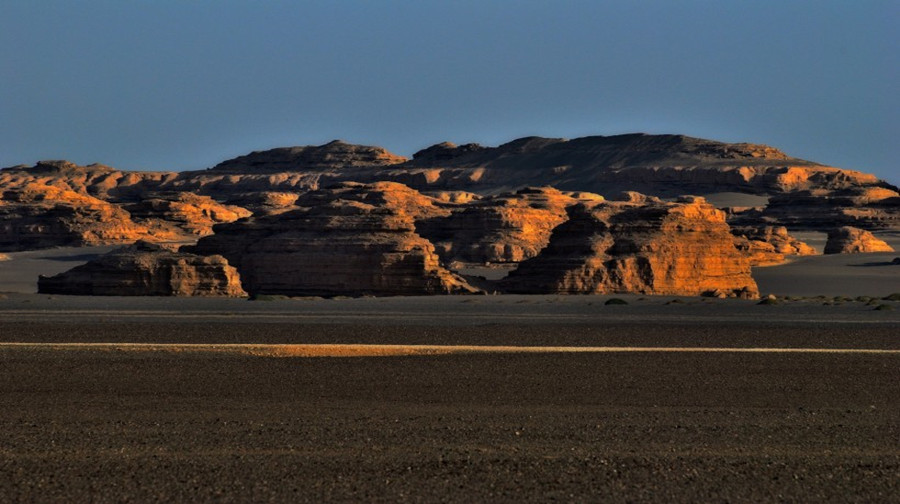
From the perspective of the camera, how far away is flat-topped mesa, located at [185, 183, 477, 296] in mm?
52906

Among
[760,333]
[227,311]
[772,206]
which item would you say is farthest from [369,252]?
[772,206]

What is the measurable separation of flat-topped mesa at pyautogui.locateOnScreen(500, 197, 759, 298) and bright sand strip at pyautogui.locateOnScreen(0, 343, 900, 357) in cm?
2530

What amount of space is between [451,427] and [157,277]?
36850 millimetres

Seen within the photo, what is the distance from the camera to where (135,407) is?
17.3 m

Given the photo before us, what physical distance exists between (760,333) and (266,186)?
16277 centimetres

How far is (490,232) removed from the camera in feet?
261

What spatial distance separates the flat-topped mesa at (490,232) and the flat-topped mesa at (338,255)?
2087 centimetres

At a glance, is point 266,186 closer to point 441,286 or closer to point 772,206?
point 772,206

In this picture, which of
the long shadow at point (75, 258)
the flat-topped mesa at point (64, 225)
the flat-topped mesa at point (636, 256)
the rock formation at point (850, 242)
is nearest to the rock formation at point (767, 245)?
the rock formation at point (850, 242)

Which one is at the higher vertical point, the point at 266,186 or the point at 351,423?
the point at 266,186

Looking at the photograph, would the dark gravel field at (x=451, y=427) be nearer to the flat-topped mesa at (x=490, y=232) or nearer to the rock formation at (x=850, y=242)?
the flat-topped mesa at (x=490, y=232)

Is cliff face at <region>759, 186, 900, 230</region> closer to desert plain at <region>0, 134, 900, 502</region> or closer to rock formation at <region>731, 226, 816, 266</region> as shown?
rock formation at <region>731, 226, 816, 266</region>

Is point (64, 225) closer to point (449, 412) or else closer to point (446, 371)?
point (446, 371)

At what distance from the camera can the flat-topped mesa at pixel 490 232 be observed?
254 ft
